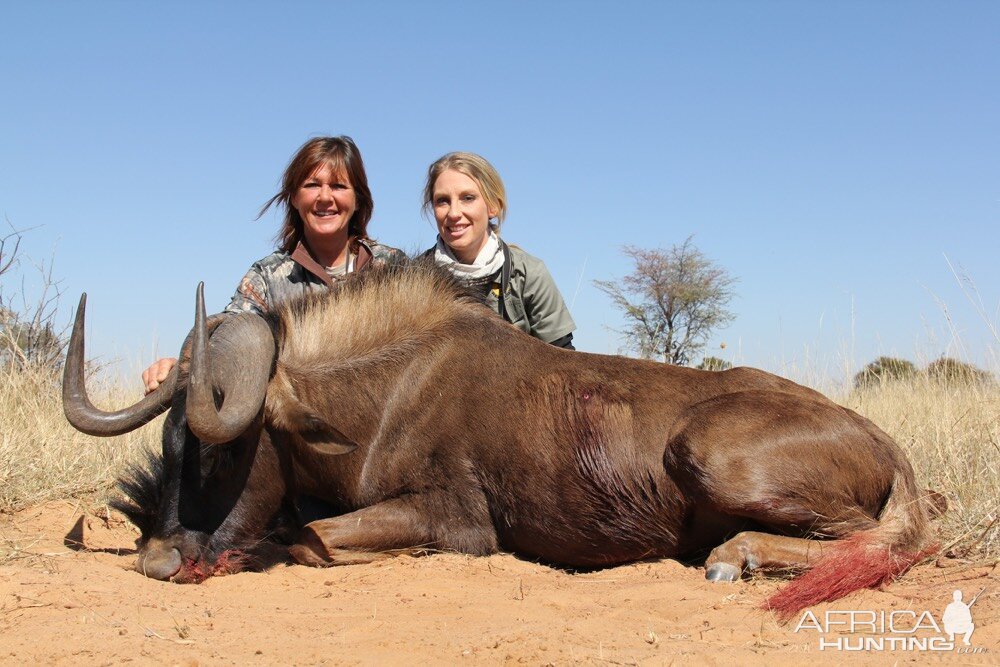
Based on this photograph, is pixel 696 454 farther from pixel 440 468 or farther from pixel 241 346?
pixel 241 346

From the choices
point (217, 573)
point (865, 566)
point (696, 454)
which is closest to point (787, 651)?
point (865, 566)

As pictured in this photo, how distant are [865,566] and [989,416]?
11.3ft

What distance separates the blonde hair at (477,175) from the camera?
6.96 meters

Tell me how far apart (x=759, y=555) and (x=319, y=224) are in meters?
3.92

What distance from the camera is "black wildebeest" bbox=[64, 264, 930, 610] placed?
15.3 ft

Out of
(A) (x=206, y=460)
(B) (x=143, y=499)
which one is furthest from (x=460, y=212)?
(B) (x=143, y=499)

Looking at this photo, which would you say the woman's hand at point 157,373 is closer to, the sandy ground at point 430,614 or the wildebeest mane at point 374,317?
the wildebeest mane at point 374,317

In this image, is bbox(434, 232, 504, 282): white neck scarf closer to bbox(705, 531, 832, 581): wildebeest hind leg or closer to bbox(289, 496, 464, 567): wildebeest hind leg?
bbox(289, 496, 464, 567): wildebeest hind leg

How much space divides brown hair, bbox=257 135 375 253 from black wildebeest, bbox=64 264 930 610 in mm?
1581

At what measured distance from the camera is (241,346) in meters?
4.73

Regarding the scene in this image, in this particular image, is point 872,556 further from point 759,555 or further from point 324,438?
point 324,438

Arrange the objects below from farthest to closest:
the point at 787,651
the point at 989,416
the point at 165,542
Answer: the point at 989,416 < the point at 165,542 < the point at 787,651

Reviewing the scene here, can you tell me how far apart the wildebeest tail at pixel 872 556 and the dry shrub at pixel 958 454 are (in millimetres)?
184

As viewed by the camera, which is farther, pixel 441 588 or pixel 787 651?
pixel 441 588
